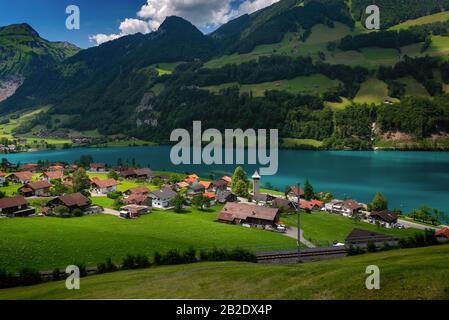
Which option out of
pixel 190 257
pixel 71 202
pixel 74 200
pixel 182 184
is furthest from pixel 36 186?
pixel 190 257

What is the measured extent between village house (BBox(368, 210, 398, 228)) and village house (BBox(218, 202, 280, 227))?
2350 cm

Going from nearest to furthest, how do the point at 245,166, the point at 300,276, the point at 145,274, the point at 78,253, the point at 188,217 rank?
the point at 300,276
the point at 145,274
the point at 78,253
the point at 188,217
the point at 245,166

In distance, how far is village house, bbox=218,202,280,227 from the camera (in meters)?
73.6

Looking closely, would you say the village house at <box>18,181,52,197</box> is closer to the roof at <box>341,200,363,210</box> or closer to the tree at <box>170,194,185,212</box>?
the tree at <box>170,194,185,212</box>

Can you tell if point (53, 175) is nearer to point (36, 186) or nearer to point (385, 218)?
point (36, 186)

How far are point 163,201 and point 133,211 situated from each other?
14596mm

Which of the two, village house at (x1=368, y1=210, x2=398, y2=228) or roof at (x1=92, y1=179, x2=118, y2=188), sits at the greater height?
roof at (x1=92, y1=179, x2=118, y2=188)

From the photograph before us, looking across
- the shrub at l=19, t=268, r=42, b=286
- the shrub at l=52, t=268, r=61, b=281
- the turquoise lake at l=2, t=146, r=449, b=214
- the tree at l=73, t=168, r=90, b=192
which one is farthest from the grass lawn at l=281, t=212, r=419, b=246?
the tree at l=73, t=168, r=90, b=192

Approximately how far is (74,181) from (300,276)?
8589cm

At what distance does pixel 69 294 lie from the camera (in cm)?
2552
